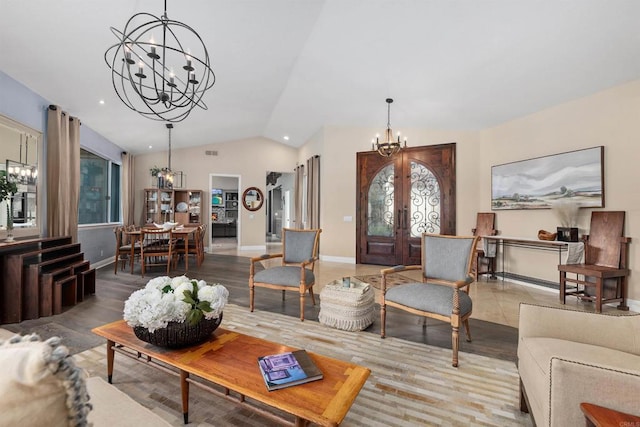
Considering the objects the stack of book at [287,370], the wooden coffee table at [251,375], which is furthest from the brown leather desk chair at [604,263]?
the stack of book at [287,370]

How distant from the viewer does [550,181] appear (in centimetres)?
452

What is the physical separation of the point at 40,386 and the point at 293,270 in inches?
113

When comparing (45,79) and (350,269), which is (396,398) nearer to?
(350,269)

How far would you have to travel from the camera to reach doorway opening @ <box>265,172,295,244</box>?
12.1 metres

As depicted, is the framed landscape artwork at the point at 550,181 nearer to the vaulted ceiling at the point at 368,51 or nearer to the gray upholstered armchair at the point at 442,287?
the vaulted ceiling at the point at 368,51

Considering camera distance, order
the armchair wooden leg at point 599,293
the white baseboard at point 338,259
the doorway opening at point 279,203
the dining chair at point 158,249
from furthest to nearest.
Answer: the doorway opening at point 279,203 < the white baseboard at point 338,259 < the dining chair at point 158,249 < the armchair wooden leg at point 599,293

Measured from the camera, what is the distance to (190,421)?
5.24 ft

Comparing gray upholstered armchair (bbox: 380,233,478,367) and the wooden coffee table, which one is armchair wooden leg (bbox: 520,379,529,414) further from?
the wooden coffee table

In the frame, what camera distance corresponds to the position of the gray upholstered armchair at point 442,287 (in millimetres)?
2293

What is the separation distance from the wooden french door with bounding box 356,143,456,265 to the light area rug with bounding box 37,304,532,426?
392 centimetres

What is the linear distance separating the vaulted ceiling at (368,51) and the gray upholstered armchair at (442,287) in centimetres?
240

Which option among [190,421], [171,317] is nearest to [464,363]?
[190,421]

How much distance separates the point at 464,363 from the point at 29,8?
4.68 metres

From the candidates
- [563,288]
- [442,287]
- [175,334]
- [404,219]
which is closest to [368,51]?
[442,287]
